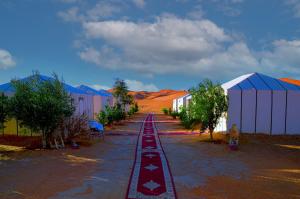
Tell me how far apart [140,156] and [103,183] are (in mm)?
3116

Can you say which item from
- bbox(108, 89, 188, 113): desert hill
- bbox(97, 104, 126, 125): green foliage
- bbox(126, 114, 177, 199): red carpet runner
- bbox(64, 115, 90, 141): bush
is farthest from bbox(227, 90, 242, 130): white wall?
bbox(108, 89, 188, 113): desert hill

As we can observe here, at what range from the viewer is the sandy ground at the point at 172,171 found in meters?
5.45

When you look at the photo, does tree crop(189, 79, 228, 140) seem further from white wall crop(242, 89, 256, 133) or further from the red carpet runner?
the red carpet runner

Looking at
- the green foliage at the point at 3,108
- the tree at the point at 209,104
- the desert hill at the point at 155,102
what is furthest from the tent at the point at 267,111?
the desert hill at the point at 155,102

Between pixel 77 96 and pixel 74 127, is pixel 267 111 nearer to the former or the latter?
pixel 74 127

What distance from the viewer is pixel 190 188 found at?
18.7 feet

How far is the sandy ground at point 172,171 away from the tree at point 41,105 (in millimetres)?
1107

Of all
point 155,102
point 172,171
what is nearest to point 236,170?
point 172,171

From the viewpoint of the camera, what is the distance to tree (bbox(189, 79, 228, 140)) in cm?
1250

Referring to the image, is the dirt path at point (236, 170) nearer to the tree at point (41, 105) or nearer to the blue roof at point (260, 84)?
the blue roof at point (260, 84)

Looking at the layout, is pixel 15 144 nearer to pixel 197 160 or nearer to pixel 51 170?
pixel 51 170

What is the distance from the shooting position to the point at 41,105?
32.4 ft

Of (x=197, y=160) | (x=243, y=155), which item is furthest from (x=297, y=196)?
(x=243, y=155)

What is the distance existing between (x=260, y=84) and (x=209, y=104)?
12.8ft
